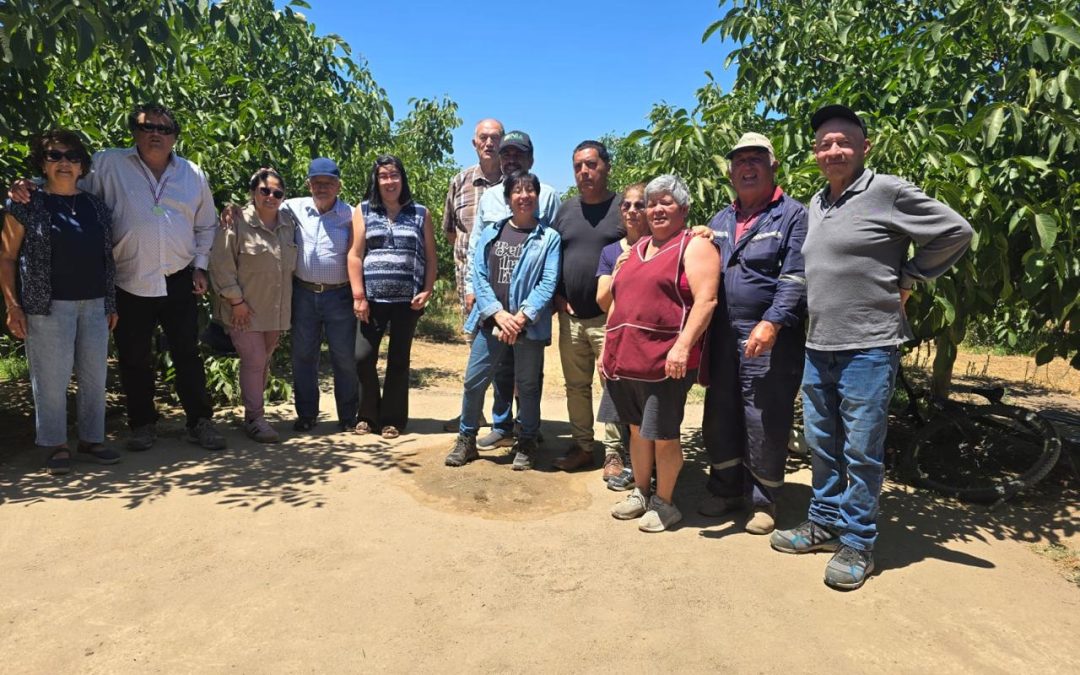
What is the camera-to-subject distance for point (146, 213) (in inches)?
176

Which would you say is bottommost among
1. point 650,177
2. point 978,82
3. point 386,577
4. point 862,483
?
point 386,577

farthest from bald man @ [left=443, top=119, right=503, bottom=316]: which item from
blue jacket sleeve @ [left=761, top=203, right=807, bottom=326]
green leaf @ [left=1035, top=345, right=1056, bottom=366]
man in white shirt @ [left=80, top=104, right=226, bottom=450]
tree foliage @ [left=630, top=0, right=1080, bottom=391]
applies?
green leaf @ [left=1035, top=345, right=1056, bottom=366]

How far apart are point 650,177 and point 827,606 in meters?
2.49

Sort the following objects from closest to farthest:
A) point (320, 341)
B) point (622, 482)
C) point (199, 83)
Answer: point (622, 482)
point (320, 341)
point (199, 83)

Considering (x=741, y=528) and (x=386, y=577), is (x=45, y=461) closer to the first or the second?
(x=386, y=577)

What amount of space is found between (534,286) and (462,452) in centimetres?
117

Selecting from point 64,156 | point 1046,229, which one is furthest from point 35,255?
point 1046,229

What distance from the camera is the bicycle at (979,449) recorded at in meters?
4.25

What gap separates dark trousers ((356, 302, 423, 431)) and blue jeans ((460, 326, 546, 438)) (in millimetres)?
754

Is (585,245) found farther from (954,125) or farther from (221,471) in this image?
(221,471)

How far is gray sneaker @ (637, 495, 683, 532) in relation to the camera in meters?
3.74

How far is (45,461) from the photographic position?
4.36 m

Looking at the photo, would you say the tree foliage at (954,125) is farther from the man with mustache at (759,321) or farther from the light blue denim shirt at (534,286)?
the light blue denim shirt at (534,286)

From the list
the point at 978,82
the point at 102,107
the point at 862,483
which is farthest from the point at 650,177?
the point at 102,107
